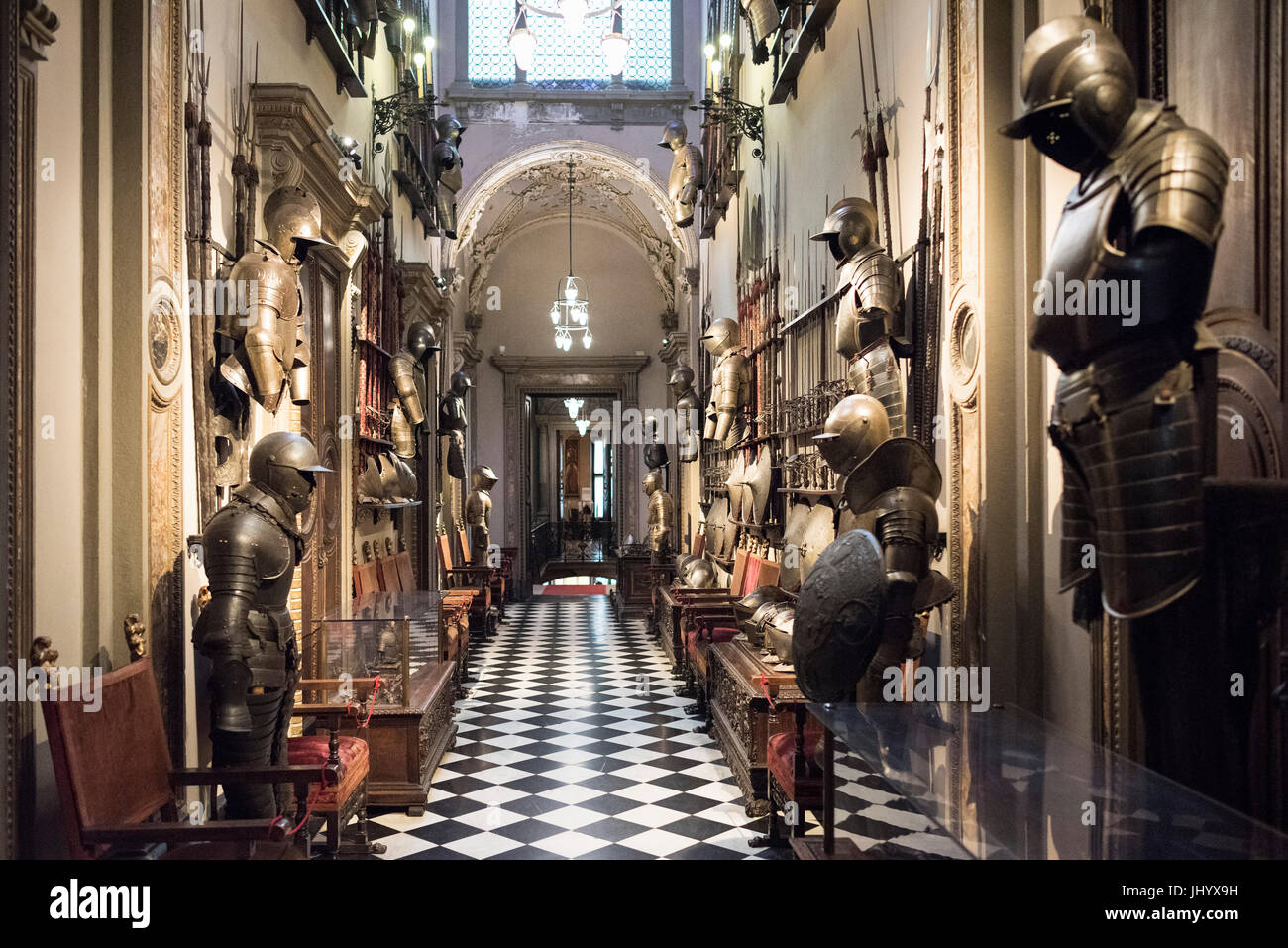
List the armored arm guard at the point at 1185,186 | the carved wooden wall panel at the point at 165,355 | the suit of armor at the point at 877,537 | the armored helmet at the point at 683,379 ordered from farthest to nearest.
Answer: the armored helmet at the point at 683,379 → the carved wooden wall panel at the point at 165,355 → the suit of armor at the point at 877,537 → the armored arm guard at the point at 1185,186

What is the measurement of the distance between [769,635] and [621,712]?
9.64ft

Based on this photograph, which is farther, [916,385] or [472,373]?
[472,373]

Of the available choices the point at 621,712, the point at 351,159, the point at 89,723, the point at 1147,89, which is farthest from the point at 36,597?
the point at 621,712

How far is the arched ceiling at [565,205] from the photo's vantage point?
16.7m

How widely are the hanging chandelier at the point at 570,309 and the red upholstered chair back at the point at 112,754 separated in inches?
505

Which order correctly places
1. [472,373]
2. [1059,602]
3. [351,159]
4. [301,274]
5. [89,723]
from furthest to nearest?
[472,373]
[351,159]
[301,274]
[1059,602]
[89,723]

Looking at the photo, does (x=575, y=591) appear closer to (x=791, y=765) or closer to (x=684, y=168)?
(x=684, y=168)

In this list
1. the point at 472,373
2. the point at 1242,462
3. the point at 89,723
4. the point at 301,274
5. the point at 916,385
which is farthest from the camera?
the point at 472,373

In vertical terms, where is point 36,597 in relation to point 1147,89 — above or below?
below

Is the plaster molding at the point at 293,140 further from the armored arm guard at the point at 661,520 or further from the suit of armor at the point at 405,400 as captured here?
the armored arm guard at the point at 661,520

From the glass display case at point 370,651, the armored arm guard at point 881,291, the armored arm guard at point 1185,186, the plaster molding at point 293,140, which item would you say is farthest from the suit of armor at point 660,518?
the armored arm guard at point 1185,186

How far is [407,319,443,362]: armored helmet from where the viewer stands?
1144 centimetres

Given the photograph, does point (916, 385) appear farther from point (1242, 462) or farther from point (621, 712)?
point (621, 712)

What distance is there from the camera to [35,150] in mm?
3498
